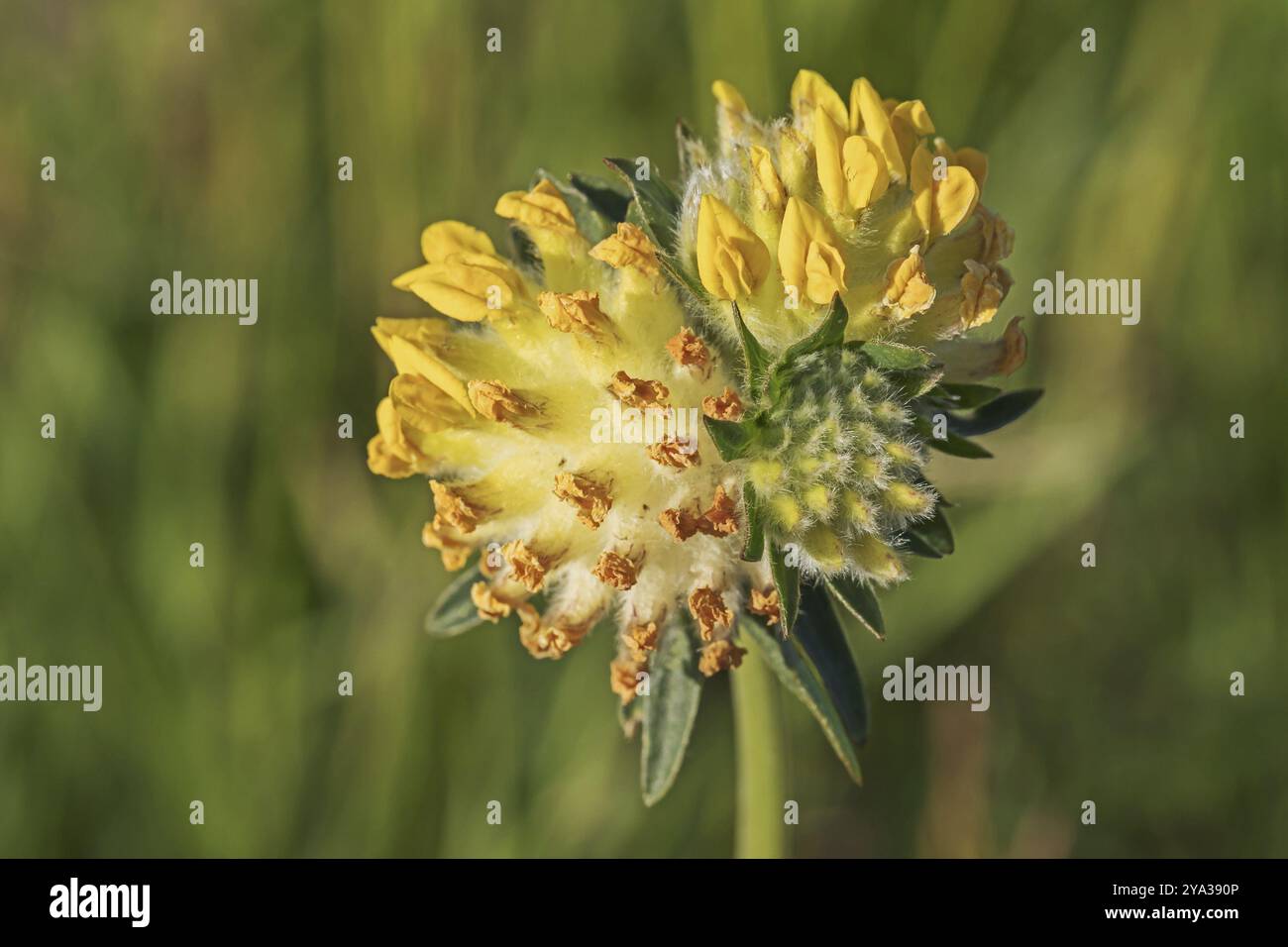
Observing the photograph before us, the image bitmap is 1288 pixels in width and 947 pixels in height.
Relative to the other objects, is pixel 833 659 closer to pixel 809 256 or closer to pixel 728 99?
pixel 809 256

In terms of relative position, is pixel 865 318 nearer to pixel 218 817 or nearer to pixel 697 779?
pixel 697 779

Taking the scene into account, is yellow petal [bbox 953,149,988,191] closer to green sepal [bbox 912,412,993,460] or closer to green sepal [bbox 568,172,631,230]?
green sepal [bbox 912,412,993,460]

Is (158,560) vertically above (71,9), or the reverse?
(71,9)

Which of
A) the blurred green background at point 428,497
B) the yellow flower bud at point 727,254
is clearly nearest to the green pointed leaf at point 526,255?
the yellow flower bud at point 727,254

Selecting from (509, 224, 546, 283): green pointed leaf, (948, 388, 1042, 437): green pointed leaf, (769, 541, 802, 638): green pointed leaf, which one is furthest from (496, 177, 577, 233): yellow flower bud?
(948, 388, 1042, 437): green pointed leaf
